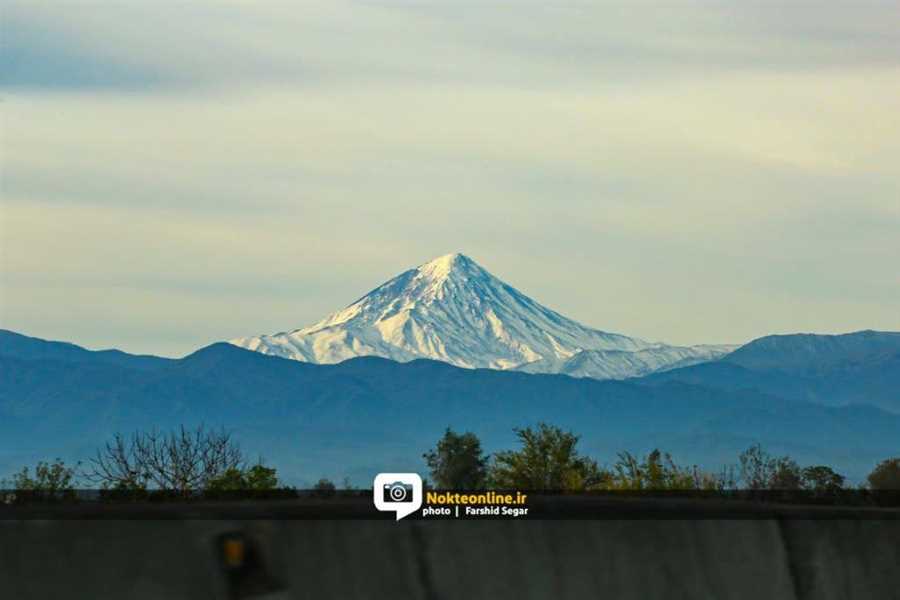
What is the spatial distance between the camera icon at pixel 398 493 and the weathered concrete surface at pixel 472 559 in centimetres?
15

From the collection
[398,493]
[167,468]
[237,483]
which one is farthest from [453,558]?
[167,468]

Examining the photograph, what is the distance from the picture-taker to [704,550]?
668 cm

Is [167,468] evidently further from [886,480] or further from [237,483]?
[886,480]

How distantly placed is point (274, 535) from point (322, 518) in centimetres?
22

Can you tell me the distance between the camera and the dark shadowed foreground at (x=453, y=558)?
6.10 meters

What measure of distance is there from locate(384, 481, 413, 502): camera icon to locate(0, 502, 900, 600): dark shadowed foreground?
240mm

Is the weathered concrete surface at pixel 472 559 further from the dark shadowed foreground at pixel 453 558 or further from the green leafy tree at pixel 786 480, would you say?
the green leafy tree at pixel 786 480

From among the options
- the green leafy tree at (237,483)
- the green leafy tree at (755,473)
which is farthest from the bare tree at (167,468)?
the green leafy tree at (755,473)

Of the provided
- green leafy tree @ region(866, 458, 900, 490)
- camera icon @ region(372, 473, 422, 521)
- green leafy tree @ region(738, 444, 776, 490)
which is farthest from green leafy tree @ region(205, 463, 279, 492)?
green leafy tree @ region(866, 458, 900, 490)

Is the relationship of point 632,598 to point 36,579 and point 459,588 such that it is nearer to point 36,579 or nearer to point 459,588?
point 459,588

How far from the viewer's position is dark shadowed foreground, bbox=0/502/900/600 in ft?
20.0

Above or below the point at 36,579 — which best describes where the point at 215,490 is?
above

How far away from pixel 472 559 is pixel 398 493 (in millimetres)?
556

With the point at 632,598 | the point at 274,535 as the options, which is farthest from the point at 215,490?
the point at 632,598
